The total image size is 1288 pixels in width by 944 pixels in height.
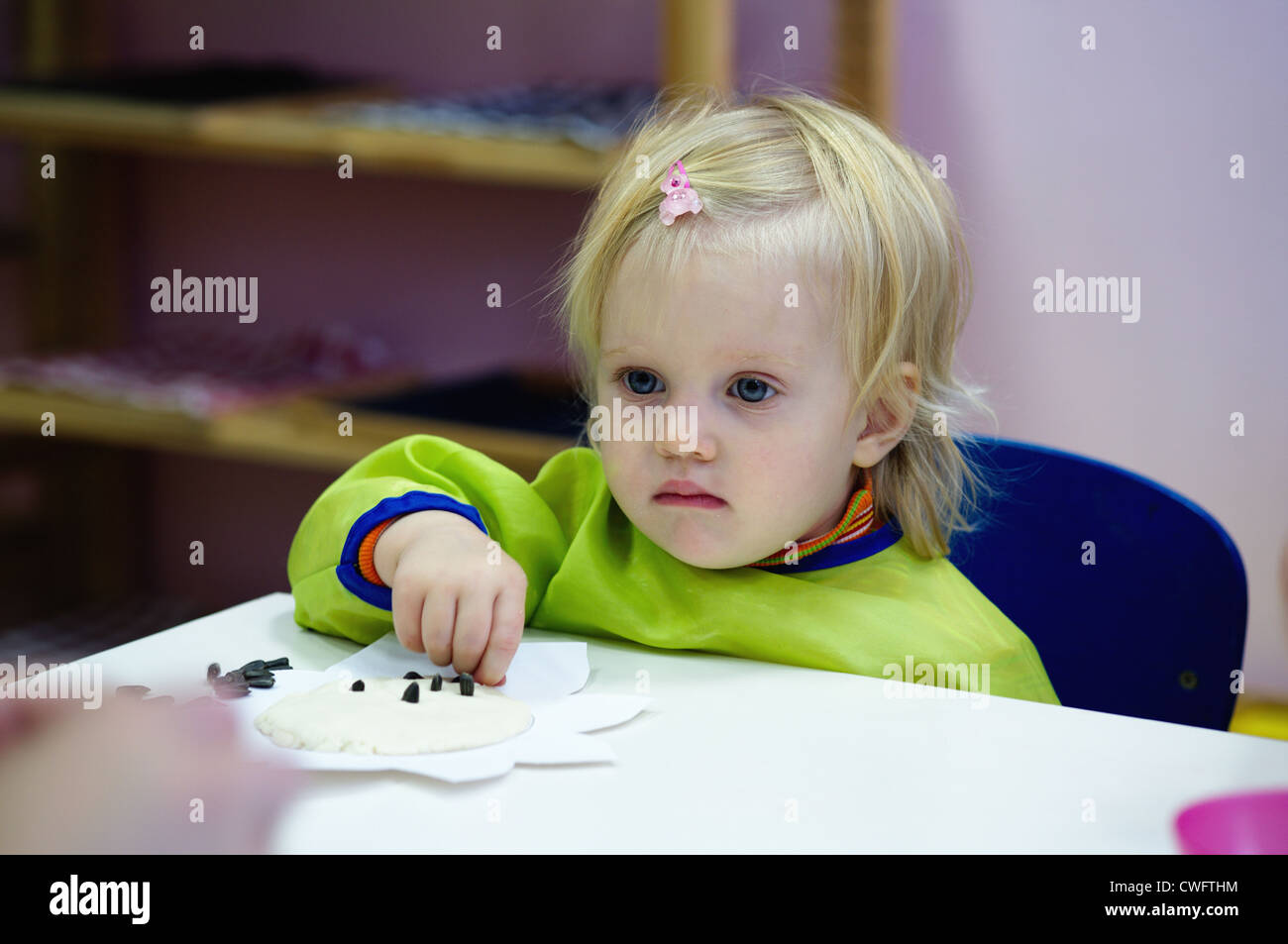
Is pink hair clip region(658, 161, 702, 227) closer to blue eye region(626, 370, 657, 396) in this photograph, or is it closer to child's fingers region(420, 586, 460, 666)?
blue eye region(626, 370, 657, 396)

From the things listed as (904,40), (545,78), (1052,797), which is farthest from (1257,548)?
(1052,797)

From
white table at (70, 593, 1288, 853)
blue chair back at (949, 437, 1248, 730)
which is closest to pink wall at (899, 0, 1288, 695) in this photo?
blue chair back at (949, 437, 1248, 730)

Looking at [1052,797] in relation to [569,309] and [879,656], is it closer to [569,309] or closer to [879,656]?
[879,656]

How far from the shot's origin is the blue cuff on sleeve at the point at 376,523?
0.75 metres

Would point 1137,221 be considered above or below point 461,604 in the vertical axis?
above

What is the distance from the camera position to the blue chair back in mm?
869

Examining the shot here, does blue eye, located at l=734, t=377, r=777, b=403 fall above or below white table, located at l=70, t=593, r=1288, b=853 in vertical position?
above

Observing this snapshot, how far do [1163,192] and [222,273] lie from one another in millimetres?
1595

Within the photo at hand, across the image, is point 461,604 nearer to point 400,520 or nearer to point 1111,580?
point 400,520

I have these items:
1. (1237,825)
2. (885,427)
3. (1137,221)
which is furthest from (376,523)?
(1137,221)

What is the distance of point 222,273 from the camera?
2418 mm

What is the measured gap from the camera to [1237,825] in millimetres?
523

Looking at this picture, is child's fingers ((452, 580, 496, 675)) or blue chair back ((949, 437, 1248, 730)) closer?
child's fingers ((452, 580, 496, 675))

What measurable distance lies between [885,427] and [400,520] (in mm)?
326
